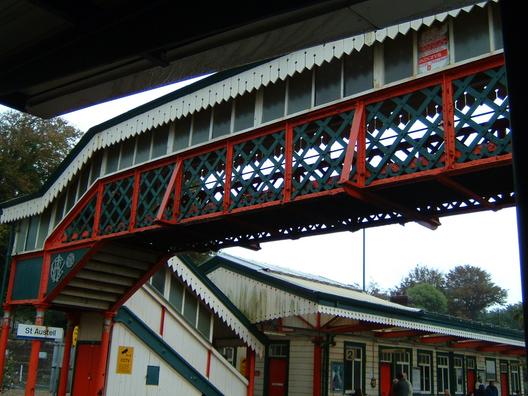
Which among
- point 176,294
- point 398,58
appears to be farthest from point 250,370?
point 398,58

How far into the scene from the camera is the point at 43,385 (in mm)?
26281

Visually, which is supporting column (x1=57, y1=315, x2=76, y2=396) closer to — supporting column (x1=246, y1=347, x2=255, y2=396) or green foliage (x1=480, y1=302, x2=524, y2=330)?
supporting column (x1=246, y1=347, x2=255, y2=396)

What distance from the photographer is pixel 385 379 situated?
23156mm

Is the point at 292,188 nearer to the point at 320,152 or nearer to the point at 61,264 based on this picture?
the point at 320,152

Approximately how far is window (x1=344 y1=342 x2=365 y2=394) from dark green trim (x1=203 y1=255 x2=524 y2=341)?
2.42 m

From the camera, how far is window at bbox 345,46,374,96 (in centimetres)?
1005

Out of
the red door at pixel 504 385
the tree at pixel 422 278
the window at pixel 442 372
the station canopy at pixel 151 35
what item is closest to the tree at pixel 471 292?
the tree at pixel 422 278

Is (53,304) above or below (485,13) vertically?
below

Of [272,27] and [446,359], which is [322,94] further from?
[446,359]

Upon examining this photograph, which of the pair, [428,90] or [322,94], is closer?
[428,90]

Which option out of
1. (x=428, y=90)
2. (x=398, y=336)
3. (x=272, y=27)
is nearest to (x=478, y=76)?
(x=428, y=90)

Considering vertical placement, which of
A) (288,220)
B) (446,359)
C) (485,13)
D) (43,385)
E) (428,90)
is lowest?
(43,385)

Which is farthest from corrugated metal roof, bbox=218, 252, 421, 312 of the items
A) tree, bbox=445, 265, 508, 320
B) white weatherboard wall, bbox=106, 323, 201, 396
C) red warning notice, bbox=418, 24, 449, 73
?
tree, bbox=445, 265, 508, 320

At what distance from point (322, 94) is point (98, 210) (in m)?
6.60
